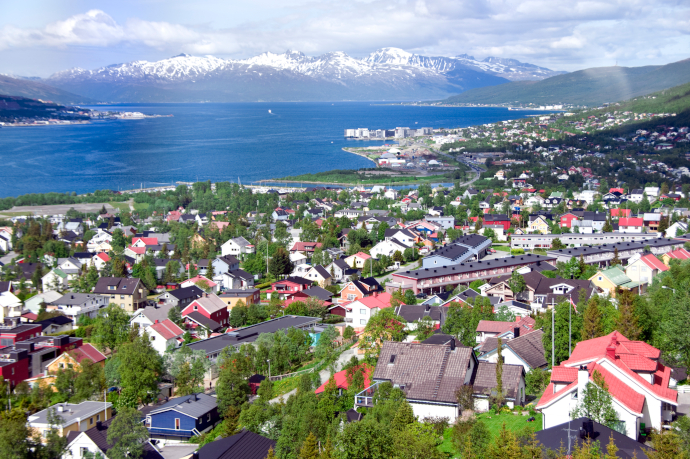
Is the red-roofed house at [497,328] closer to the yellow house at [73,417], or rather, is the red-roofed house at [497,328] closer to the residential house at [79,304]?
the yellow house at [73,417]

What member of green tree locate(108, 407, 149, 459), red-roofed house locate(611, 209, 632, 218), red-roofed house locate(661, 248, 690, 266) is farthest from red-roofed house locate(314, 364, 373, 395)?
red-roofed house locate(611, 209, 632, 218)

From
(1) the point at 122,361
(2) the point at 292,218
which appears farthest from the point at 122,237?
(1) the point at 122,361

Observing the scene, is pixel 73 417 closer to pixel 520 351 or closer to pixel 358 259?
pixel 520 351

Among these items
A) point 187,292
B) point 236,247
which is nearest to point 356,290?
point 187,292

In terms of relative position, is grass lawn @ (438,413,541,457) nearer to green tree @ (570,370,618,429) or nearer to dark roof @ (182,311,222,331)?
green tree @ (570,370,618,429)

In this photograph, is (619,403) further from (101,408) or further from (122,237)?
(122,237)

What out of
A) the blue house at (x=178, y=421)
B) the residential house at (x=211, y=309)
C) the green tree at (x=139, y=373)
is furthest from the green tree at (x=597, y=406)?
the residential house at (x=211, y=309)
